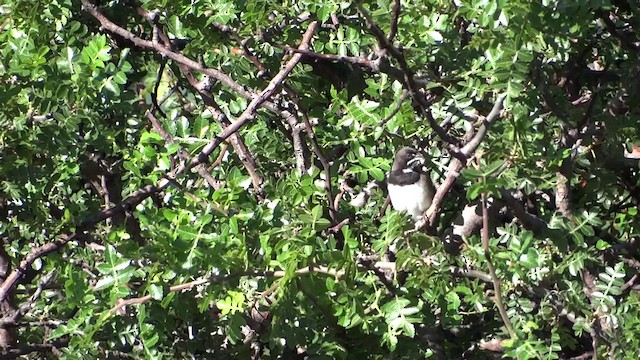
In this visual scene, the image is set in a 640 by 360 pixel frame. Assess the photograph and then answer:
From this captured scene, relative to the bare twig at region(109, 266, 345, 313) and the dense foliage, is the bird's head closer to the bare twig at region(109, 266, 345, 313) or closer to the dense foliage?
the dense foliage

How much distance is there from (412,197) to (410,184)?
0.08 metres

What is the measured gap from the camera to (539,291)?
2.47m

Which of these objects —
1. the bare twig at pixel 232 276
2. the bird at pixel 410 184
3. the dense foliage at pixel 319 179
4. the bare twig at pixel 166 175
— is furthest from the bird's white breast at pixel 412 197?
the bare twig at pixel 232 276

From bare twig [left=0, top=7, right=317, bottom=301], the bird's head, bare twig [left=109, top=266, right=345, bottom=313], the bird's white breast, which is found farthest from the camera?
the bird's head

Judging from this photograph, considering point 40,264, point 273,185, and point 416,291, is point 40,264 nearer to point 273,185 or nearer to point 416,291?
point 273,185

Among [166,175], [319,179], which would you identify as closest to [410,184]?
[319,179]

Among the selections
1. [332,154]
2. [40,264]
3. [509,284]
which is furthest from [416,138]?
[40,264]

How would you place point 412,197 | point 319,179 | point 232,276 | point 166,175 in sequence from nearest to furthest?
point 232,276
point 166,175
point 319,179
point 412,197

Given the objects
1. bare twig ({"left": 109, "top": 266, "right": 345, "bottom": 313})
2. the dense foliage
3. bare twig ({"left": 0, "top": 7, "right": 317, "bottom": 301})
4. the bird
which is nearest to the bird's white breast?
the bird

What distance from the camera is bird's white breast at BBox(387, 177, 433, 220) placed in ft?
11.4

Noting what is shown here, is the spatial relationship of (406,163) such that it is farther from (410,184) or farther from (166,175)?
(166,175)

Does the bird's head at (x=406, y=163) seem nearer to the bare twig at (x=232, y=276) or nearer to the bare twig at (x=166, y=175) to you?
the bare twig at (x=166, y=175)

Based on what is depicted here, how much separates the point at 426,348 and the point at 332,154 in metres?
0.56

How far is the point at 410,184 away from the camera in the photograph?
12.2 feet
